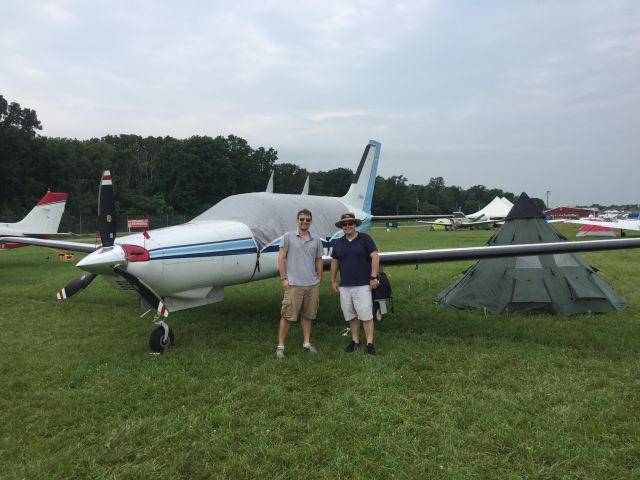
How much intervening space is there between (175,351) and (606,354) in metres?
5.37

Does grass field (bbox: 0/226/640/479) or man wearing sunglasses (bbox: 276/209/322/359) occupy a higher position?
man wearing sunglasses (bbox: 276/209/322/359)

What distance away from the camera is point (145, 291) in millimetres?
5105

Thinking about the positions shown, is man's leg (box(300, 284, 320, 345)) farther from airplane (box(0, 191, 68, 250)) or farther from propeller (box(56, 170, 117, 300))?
airplane (box(0, 191, 68, 250))

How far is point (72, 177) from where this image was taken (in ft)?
163

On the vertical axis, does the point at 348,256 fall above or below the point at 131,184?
below

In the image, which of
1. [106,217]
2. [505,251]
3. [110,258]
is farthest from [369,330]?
[106,217]

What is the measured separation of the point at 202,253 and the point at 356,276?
1.97 meters

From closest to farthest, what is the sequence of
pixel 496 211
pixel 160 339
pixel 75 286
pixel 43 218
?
1. pixel 160 339
2. pixel 75 286
3. pixel 43 218
4. pixel 496 211

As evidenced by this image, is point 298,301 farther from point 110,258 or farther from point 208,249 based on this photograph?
point 110,258

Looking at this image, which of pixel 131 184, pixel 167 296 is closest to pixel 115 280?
pixel 167 296

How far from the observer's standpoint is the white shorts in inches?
212

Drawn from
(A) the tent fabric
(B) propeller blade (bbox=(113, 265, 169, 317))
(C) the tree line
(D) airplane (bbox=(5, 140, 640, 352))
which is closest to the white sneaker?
(D) airplane (bbox=(5, 140, 640, 352))

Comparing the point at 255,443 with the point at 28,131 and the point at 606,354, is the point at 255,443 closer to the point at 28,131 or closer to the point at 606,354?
the point at 606,354

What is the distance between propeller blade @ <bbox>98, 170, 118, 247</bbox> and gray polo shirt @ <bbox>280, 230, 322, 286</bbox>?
219 cm
